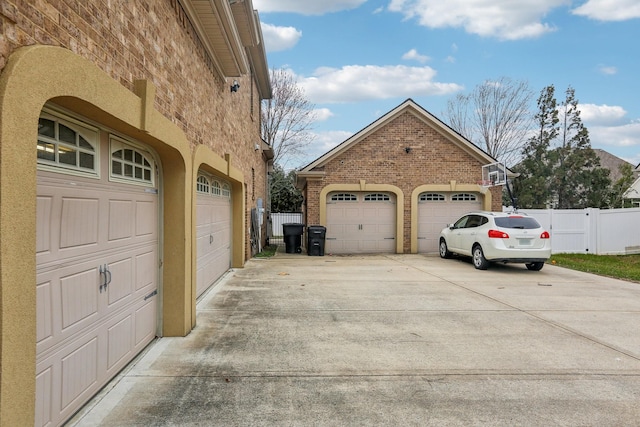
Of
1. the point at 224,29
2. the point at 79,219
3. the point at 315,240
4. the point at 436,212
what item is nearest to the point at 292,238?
the point at 315,240

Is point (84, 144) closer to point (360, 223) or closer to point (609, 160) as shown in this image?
point (360, 223)

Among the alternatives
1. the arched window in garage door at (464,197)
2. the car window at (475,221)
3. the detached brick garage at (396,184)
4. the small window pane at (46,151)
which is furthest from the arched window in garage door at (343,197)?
the small window pane at (46,151)

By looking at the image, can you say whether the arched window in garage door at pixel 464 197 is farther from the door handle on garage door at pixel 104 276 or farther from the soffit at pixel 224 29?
the door handle on garage door at pixel 104 276

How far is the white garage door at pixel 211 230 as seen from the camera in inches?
285

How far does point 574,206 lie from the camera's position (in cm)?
2553

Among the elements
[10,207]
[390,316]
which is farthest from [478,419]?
[10,207]

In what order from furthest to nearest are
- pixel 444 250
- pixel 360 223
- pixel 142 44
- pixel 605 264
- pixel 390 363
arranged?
pixel 360 223 → pixel 444 250 → pixel 605 264 → pixel 390 363 → pixel 142 44

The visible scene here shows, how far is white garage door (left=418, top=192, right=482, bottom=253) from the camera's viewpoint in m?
16.3

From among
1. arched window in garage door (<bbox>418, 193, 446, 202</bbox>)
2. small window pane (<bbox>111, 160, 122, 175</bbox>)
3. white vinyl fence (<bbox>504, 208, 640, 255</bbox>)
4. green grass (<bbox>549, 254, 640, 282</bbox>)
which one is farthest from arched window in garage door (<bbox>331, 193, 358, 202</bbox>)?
small window pane (<bbox>111, 160, 122, 175</bbox>)

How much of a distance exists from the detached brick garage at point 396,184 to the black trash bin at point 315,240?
734 mm

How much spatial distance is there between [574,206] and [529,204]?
305 cm

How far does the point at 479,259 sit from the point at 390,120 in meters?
7.01

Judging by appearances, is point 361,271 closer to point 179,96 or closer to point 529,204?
point 179,96

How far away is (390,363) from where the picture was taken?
450 centimetres
